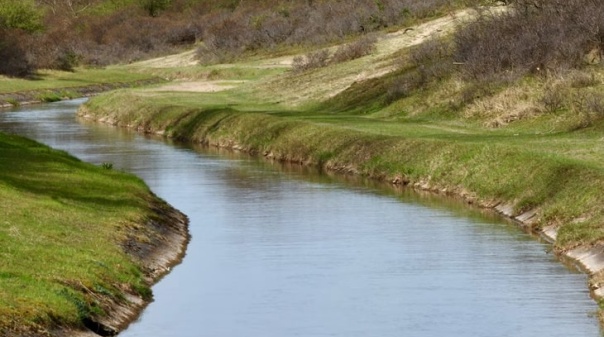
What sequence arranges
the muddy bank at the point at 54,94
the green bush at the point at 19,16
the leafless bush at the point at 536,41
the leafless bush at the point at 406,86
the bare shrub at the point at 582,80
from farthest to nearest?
the green bush at the point at 19,16 < the muddy bank at the point at 54,94 < the leafless bush at the point at 406,86 < the leafless bush at the point at 536,41 < the bare shrub at the point at 582,80

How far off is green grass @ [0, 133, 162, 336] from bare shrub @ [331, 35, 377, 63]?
48.9 meters

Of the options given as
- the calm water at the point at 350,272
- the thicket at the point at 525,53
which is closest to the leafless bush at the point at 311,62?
the thicket at the point at 525,53

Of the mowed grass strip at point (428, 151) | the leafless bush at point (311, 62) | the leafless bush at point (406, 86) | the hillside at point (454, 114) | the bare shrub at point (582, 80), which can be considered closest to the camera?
the mowed grass strip at point (428, 151)

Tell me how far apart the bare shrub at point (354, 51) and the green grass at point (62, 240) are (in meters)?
48.9

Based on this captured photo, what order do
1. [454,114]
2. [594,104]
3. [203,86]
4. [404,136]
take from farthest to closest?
[203,86]
[454,114]
[404,136]
[594,104]

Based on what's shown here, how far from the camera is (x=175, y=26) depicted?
163m

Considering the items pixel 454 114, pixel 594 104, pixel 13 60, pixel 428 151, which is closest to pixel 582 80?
pixel 594 104

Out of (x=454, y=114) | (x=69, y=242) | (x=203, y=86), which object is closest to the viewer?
(x=69, y=242)

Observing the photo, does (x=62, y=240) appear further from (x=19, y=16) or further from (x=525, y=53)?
(x=19, y=16)

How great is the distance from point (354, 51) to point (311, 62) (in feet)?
9.10

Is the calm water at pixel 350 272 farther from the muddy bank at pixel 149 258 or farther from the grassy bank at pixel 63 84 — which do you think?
the grassy bank at pixel 63 84

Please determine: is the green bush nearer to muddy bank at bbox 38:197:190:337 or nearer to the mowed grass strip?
the mowed grass strip

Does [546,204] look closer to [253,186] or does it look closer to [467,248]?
[467,248]

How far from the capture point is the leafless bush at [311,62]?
90.9 meters
